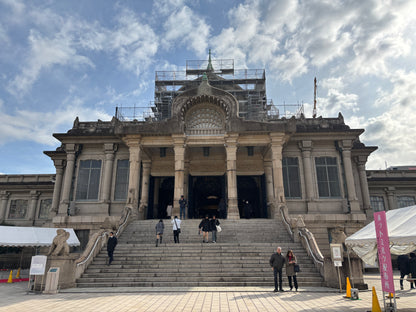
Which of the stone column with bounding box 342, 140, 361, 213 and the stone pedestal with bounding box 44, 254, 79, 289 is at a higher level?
the stone column with bounding box 342, 140, 361, 213

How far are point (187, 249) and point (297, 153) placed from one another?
12715 mm

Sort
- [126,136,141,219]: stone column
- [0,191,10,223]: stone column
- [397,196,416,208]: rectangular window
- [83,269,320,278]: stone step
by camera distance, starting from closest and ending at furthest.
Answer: [83,269,320,278]: stone step, [126,136,141,219]: stone column, [397,196,416,208]: rectangular window, [0,191,10,223]: stone column

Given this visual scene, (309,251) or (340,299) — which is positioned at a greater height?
(309,251)

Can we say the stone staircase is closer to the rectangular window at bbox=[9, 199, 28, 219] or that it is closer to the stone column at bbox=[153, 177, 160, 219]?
the stone column at bbox=[153, 177, 160, 219]

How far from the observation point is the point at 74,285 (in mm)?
11242

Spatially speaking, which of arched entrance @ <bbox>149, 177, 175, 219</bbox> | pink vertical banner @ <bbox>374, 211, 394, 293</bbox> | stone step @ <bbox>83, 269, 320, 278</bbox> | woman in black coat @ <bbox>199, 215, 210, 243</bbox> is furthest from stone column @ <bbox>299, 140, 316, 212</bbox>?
pink vertical banner @ <bbox>374, 211, 394, 293</bbox>

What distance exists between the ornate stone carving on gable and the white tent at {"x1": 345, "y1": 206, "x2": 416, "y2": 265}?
13453 mm

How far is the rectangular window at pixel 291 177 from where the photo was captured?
21.8 meters

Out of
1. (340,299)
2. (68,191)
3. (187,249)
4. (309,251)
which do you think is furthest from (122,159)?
(340,299)

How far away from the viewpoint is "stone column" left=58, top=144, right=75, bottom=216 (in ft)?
70.1

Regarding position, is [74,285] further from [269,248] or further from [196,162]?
[196,162]

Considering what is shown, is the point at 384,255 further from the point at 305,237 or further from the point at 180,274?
the point at 180,274

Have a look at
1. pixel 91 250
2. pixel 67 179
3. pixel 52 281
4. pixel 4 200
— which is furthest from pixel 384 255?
pixel 4 200

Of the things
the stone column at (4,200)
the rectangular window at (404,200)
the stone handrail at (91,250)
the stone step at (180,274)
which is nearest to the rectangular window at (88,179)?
the stone handrail at (91,250)
